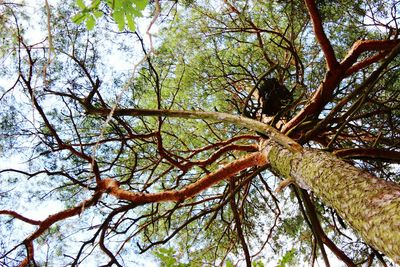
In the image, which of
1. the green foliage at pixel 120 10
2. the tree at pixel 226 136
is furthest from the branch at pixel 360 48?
the green foliage at pixel 120 10

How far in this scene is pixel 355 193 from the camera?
1575mm

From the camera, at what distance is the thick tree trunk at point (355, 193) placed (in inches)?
50.3

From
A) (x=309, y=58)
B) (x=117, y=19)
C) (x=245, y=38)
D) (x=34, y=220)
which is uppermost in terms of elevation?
(x=245, y=38)

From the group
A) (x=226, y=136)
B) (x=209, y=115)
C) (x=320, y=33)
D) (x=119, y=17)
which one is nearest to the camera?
(x=119, y=17)

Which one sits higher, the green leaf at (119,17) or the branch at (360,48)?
the branch at (360,48)

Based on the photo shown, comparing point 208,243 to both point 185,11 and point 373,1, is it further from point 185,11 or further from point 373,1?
point 373,1

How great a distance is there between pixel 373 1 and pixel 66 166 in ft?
12.2

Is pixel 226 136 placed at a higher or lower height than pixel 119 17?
higher

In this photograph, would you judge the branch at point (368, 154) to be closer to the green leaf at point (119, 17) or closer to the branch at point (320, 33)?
the branch at point (320, 33)

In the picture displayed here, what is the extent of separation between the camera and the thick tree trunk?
128 cm

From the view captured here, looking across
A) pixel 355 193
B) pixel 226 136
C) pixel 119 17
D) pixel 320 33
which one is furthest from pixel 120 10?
pixel 226 136

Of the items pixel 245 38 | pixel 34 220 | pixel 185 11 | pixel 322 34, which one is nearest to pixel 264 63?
pixel 245 38

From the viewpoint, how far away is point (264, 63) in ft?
16.1

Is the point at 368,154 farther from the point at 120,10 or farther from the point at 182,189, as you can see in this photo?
the point at 120,10
